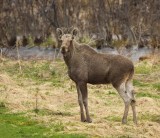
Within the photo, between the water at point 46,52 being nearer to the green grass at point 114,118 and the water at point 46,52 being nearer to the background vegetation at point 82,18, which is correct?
the background vegetation at point 82,18

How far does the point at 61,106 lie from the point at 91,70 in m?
Result: 4.04

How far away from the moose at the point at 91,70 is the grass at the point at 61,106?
897 millimetres

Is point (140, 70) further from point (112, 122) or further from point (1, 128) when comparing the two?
point (1, 128)

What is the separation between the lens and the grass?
15250 millimetres

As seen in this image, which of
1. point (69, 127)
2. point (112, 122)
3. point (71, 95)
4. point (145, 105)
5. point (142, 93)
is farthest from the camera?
point (142, 93)

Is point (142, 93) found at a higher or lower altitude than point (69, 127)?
lower

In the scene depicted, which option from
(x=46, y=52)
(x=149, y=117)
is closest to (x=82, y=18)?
(x=46, y=52)

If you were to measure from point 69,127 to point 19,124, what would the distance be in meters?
1.77

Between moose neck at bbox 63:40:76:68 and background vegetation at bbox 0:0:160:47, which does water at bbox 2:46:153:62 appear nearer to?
background vegetation at bbox 0:0:160:47

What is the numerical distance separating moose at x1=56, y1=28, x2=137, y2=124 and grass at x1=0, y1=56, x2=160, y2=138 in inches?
35.3

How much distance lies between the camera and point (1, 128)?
15.5m

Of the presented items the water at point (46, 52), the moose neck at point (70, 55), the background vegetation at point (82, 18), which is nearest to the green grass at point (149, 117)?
the moose neck at point (70, 55)

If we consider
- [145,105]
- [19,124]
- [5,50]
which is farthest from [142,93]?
[5,50]

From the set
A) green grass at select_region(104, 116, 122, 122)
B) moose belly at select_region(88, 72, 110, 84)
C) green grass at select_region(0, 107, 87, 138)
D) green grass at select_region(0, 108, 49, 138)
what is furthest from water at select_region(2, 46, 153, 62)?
moose belly at select_region(88, 72, 110, 84)
